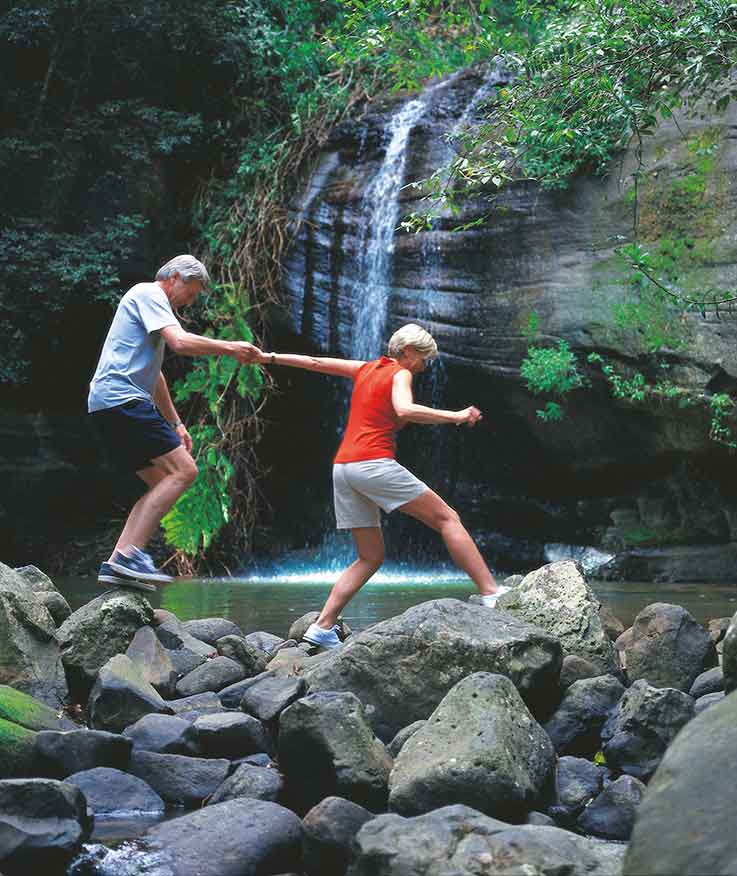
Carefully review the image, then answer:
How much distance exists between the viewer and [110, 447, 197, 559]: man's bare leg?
5.42m

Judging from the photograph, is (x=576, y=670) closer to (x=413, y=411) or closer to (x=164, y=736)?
(x=413, y=411)

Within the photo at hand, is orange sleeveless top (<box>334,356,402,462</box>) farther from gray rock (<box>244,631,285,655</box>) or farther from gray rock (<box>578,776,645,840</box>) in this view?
gray rock (<box>578,776,645,840</box>)

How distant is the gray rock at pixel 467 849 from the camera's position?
2.84 metres

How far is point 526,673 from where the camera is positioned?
4.38 metres

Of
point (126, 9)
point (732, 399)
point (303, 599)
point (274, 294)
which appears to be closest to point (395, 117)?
point (274, 294)

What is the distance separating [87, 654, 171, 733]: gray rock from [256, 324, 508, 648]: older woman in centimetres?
132

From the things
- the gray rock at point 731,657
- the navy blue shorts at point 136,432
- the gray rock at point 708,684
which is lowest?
the gray rock at point 708,684

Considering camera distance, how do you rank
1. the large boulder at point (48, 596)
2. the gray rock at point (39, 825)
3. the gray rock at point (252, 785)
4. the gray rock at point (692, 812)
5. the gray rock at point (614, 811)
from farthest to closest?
1. the large boulder at point (48, 596)
2. the gray rock at point (252, 785)
3. the gray rock at point (614, 811)
4. the gray rock at point (39, 825)
5. the gray rock at point (692, 812)

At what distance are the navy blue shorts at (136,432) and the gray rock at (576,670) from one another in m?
2.18

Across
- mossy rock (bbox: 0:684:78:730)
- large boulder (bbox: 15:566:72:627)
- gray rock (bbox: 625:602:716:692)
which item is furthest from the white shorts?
mossy rock (bbox: 0:684:78:730)

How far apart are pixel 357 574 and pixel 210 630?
41.3 inches

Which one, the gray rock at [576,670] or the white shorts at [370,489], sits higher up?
the white shorts at [370,489]

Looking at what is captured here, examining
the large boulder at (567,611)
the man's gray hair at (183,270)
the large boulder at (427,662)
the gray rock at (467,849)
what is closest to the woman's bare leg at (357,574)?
the large boulder at (567,611)

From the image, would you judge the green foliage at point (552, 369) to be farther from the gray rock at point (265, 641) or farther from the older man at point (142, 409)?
the older man at point (142, 409)
